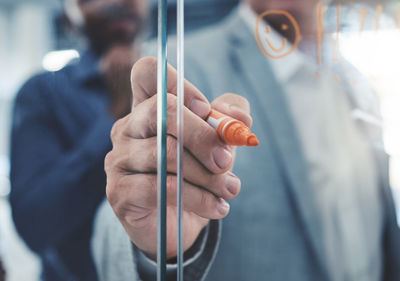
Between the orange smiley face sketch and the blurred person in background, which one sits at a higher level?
the orange smiley face sketch

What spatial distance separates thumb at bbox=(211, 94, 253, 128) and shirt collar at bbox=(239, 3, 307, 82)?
5 cm

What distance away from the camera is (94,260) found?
0.92 feet

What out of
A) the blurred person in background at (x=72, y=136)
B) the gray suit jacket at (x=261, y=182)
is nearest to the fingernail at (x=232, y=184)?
the gray suit jacket at (x=261, y=182)

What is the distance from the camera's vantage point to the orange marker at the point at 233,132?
0.89 feet

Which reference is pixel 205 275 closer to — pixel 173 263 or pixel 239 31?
pixel 173 263

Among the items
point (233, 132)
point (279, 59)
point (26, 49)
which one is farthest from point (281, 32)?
point (26, 49)

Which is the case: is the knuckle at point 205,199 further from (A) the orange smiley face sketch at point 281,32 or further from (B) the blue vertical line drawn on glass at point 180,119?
(A) the orange smiley face sketch at point 281,32

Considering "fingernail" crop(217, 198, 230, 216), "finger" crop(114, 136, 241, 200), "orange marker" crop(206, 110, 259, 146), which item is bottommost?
"fingernail" crop(217, 198, 230, 216)

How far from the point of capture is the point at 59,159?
0.85 ft

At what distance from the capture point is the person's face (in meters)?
0.27

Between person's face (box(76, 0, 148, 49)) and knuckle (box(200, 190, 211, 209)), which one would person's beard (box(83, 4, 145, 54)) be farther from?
knuckle (box(200, 190, 211, 209))

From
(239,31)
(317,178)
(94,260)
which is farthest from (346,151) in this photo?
(94,260)

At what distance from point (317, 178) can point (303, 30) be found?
0.15 metres

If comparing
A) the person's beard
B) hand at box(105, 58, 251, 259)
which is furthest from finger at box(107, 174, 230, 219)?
the person's beard
